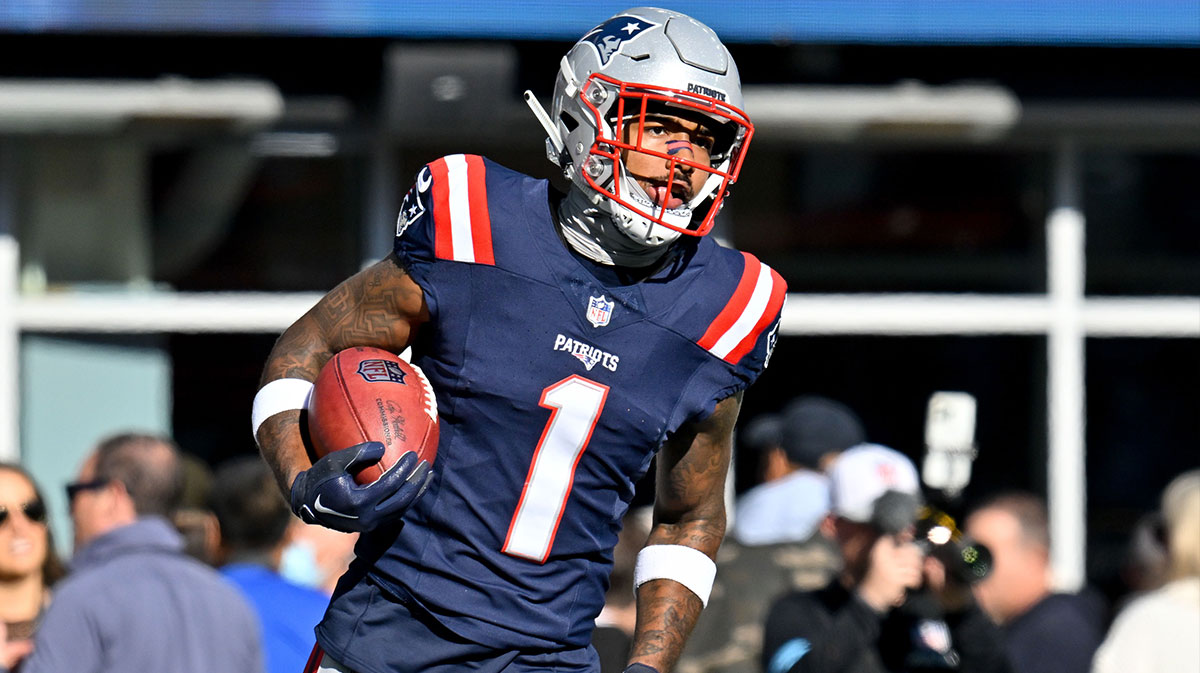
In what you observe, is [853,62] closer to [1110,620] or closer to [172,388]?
[1110,620]

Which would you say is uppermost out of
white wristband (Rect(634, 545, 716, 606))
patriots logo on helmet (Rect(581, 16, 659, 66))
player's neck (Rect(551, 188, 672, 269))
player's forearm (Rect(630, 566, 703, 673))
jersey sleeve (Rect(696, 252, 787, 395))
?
patriots logo on helmet (Rect(581, 16, 659, 66))

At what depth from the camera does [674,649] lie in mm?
3129

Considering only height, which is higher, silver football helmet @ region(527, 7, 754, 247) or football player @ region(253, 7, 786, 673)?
silver football helmet @ region(527, 7, 754, 247)

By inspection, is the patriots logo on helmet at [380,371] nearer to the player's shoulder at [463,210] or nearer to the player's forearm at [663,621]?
the player's shoulder at [463,210]

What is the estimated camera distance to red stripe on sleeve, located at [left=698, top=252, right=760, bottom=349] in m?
3.05

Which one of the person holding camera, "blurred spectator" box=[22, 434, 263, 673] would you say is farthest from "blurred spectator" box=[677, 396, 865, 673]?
"blurred spectator" box=[22, 434, 263, 673]

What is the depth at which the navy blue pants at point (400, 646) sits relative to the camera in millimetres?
2832

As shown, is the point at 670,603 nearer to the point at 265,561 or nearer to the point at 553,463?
the point at 553,463

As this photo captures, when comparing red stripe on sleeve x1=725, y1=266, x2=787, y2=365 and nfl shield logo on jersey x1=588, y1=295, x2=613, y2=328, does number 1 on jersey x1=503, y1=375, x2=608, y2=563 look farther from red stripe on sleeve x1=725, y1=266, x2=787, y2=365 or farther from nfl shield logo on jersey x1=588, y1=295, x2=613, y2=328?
red stripe on sleeve x1=725, y1=266, x2=787, y2=365

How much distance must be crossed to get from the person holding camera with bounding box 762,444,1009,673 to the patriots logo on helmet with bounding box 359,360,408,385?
2056 mm

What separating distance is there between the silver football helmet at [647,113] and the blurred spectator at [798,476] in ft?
9.00

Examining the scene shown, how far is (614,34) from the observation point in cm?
311

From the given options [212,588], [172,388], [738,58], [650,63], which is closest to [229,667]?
[212,588]

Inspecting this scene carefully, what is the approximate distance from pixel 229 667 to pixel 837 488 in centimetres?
193
